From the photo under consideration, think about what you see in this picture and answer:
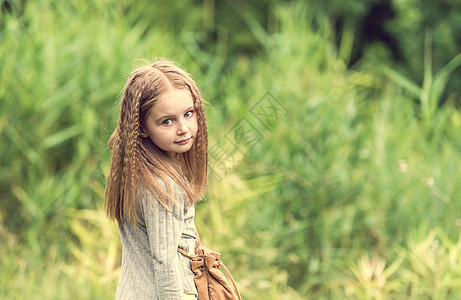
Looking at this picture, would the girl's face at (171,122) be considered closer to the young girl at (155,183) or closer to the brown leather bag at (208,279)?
the young girl at (155,183)

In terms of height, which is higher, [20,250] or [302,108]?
[302,108]

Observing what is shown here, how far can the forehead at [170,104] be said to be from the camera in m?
1.93

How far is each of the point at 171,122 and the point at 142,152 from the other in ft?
0.40

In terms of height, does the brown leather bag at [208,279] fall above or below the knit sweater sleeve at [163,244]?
below

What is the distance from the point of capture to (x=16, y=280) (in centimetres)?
397

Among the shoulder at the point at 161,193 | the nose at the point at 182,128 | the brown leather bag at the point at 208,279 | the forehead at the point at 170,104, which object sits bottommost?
the brown leather bag at the point at 208,279

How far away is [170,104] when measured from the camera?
76.1 inches

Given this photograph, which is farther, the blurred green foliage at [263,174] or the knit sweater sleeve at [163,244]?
the blurred green foliage at [263,174]

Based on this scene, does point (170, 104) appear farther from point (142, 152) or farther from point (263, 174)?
point (263, 174)

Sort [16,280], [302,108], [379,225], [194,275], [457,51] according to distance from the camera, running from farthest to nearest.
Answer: [457,51] → [302,108] → [379,225] → [16,280] → [194,275]

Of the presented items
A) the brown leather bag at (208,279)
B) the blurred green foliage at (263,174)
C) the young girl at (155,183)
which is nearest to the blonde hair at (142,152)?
the young girl at (155,183)

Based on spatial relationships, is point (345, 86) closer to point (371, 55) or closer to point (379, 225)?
point (379, 225)

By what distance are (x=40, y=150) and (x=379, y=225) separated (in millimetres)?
2291

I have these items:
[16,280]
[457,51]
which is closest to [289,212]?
[16,280]
